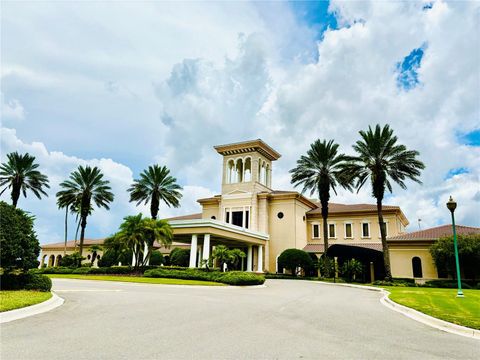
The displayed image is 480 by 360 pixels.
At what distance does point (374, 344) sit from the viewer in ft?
25.0

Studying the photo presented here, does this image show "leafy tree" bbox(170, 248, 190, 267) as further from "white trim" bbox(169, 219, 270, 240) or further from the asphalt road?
the asphalt road

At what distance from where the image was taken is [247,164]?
5291cm

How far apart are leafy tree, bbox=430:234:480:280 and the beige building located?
6.80 meters

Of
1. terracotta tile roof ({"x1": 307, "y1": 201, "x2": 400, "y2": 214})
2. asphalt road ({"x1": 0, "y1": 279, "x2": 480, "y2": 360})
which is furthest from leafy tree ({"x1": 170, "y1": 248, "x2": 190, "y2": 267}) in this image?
asphalt road ({"x1": 0, "y1": 279, "x2": 480, "y2": 360})

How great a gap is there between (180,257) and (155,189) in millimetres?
8702

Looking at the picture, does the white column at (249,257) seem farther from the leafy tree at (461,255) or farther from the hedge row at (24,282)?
the hedge row at (24,282)

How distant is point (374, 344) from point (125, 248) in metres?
30.3

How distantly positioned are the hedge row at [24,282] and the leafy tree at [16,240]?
471 mm

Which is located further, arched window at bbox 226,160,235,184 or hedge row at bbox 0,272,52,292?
arched window at bbox 226,160,235,184

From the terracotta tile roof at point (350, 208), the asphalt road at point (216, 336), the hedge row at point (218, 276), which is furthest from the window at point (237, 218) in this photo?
the asphalt road at point (216, 336)

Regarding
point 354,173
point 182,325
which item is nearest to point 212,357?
point 182,325

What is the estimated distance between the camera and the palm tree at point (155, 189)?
44.3 m

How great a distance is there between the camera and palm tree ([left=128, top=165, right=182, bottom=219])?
145ft

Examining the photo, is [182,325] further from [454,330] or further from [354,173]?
[354,173]
